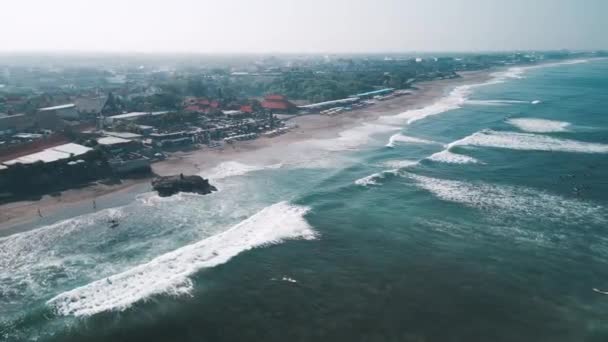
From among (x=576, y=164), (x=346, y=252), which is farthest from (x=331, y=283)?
(x=576, y=164)

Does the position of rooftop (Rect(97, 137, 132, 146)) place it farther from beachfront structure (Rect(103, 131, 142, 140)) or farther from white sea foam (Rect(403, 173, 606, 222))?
white sea foam (Rect(403, 173, 606, 222))

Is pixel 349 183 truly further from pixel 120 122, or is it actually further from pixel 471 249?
pixel 120 122

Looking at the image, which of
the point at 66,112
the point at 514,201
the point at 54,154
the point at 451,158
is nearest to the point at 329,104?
the point at 451,158

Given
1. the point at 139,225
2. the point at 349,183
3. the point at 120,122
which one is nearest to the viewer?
the point at 139,225

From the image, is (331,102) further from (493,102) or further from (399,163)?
(399,163)

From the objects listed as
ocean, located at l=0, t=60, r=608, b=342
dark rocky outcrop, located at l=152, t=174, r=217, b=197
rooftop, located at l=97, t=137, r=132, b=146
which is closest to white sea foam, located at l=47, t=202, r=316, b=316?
ocean, located at l=0, t=60, r=608, b=342

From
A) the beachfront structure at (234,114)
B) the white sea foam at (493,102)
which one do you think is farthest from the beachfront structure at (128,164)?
the white sea foam at (493,102)
